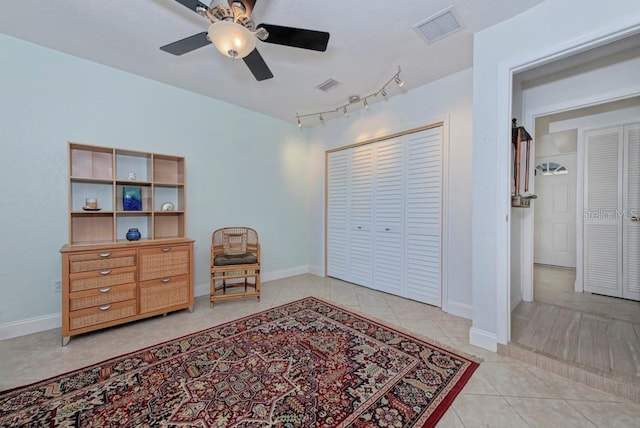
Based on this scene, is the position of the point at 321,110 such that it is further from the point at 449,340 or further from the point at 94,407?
the point at 94,407

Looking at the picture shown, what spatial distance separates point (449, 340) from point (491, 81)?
228 cm

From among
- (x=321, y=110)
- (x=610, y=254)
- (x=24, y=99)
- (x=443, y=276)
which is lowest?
(x=443, y=276)

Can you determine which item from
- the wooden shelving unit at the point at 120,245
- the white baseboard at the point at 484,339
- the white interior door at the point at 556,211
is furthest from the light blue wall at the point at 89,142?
the white interior door at the point at 556,211

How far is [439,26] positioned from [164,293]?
12.0ft

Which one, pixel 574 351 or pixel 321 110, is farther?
pixel 321 110

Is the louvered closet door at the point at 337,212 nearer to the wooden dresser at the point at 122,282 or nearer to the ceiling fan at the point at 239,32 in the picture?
the wooden dresser at the point at 122,282

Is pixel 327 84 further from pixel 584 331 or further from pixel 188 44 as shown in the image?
pixel 584 331

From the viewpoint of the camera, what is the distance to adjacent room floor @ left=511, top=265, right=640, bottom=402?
6.10ft

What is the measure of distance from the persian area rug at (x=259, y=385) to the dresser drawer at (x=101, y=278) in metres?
0.76

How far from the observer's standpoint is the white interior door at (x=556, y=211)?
502 cm

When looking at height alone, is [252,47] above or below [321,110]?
below

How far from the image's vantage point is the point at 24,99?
2.48 metres

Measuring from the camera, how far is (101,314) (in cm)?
243

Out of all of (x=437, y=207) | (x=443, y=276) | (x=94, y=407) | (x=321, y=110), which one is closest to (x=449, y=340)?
(x=443, y=276)
